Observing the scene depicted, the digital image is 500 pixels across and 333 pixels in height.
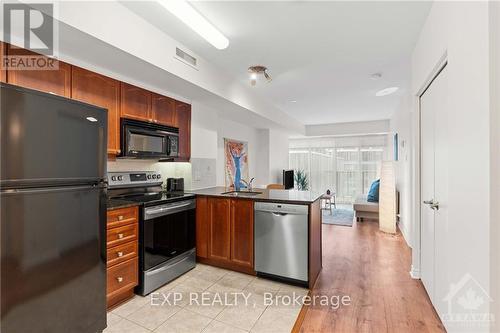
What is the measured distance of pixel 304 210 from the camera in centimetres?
253

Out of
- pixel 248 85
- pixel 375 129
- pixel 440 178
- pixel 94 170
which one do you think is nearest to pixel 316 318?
pixel 440 178

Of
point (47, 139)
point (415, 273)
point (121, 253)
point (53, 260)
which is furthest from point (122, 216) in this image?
point (415, 273)

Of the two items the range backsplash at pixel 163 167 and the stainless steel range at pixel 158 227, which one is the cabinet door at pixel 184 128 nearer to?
the range backsplash at pixel 163 167

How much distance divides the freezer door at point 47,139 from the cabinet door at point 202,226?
1.55m

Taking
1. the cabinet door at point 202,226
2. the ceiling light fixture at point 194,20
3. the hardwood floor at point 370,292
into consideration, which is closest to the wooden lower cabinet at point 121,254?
the cabinet door at point 202,226

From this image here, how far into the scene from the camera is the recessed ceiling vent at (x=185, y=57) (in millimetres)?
2579

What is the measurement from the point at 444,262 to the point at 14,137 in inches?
115

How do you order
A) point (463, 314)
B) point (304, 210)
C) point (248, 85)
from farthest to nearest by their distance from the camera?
point (248, 85), point (304, 210), point (463, 314)

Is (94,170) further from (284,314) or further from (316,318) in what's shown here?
(316,318)

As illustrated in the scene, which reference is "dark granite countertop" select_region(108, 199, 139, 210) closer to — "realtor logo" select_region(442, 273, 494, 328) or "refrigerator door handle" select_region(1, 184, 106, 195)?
"refrigerator door handle" select_region(1, 184, 106, 195)

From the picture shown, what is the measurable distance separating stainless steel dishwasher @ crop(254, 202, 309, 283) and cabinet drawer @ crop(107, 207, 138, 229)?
1264mm


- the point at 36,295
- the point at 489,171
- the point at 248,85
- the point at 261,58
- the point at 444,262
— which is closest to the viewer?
the point at 489,171

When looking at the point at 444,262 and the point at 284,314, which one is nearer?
the point at 444,262

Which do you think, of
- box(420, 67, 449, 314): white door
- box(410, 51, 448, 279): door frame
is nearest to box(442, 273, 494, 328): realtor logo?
box(420, 67, 449, 314): white door
